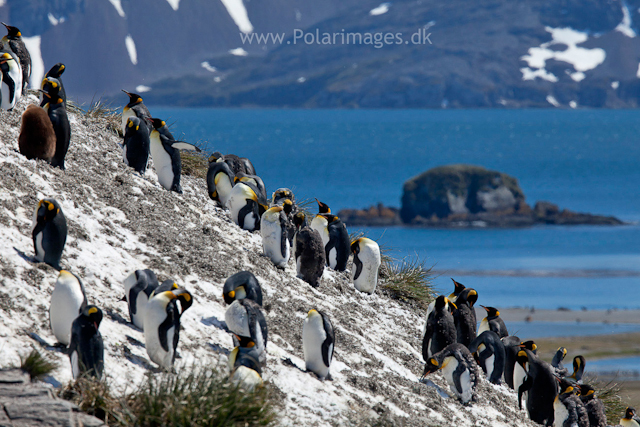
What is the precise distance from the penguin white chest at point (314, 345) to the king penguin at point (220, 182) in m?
3.89

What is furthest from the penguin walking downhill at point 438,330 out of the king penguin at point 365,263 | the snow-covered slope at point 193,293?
the king penguin at point 365,263

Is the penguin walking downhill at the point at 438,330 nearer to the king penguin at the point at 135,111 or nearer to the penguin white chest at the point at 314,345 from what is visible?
the penguin white chest at the point at 314,345

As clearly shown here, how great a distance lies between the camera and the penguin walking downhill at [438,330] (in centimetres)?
870

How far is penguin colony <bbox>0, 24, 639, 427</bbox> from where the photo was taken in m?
6.05

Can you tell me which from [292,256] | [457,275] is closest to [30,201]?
[292,256]

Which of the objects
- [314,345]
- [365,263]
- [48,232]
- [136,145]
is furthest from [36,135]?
[365,263]

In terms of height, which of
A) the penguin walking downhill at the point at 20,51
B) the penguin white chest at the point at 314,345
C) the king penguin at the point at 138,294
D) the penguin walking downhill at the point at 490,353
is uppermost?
the penguin walking downhill at the point at 20,51

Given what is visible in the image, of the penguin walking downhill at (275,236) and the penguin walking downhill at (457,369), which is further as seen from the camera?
the penguin walking downhill at (275,236)

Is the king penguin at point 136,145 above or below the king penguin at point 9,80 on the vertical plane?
below

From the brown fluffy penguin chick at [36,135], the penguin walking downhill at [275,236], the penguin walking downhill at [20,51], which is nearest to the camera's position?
the brown fluffy penguin chick at [36,135]

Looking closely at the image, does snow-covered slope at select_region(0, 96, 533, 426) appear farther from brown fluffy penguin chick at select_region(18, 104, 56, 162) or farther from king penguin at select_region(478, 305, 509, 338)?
king penguin at select_region(478, 305, 509, 338)

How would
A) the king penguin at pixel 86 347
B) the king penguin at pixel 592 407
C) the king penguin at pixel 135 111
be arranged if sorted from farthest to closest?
the king penguin at pixel 135 111
the king penguin at pixel 592 407
the king penguin at pixel 86 347

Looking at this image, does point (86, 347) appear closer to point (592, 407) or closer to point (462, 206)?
point (592, 407)

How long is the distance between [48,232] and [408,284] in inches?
240
